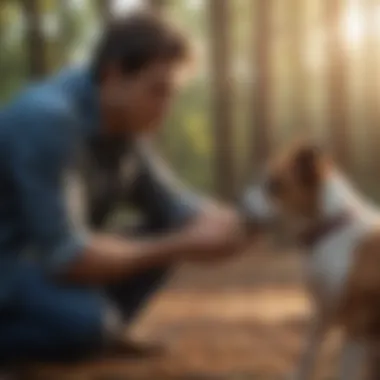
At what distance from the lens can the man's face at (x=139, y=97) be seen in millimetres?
1272

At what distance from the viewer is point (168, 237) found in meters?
1.30

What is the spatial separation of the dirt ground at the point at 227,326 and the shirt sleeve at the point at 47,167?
153 mm

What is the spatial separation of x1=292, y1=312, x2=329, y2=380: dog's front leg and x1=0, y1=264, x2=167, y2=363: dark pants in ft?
0.58

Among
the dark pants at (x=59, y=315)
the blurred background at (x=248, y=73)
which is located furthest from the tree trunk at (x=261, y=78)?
the dark pants at (x=59, y=315)

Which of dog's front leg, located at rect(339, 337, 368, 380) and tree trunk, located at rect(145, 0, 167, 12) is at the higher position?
tree trunk, located at rect(145, 0, 167, 12)

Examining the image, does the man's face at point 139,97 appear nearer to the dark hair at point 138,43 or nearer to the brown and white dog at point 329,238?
the dark hair at point 138,43

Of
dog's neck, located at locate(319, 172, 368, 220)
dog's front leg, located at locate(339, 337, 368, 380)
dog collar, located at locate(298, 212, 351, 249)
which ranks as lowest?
dog's front leg, located at locate(339, 337, 368, 380)

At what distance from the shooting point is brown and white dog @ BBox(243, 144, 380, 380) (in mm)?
1257

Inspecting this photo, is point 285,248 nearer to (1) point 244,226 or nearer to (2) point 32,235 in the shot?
(1) point 244,226

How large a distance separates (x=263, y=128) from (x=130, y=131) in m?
0.14

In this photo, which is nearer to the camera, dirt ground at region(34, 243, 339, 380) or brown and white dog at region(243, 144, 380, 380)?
brown and white dog at region(243, 144, 380, 380)

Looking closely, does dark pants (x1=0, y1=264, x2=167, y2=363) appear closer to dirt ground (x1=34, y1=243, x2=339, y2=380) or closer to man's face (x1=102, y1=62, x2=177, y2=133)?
dirt ground (x1=34, y1=243, x2=339, y2=380)

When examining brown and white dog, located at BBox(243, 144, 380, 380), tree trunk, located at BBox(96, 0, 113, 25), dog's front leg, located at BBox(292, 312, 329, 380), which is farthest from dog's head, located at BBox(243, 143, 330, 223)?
tree trunk, located at BBox(96, 0, 113, 25)

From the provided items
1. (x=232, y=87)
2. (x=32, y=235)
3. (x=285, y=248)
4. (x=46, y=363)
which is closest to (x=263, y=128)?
(x=232, y=87)
